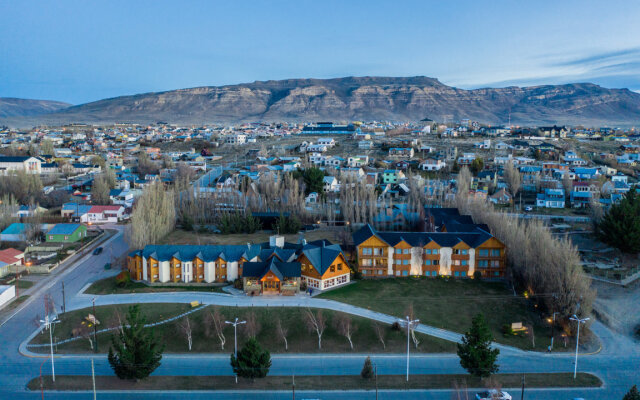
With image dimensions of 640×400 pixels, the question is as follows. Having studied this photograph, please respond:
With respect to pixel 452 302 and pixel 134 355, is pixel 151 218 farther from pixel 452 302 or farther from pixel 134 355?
pixel 452 302

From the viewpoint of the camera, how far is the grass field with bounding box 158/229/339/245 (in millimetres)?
38531

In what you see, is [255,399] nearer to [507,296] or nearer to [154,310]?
[154,310]

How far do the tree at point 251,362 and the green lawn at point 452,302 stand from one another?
8.28m

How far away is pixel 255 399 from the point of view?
17.7m

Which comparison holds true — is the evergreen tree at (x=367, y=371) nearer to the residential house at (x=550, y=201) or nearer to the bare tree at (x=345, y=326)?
the bare tree at (x=345, y=326)

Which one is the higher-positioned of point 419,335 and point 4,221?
point 4,221

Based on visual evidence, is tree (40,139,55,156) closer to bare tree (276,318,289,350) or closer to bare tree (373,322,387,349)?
bare tree (276,318,289,350)

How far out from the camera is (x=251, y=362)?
1830 cm

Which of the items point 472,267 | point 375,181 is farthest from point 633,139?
point 472,267

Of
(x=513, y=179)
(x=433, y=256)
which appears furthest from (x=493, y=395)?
(x=513, y=179)

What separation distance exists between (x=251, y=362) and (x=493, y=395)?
9372mm

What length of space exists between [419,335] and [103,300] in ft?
59.8

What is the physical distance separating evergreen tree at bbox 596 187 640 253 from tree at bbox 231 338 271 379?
27.5 m

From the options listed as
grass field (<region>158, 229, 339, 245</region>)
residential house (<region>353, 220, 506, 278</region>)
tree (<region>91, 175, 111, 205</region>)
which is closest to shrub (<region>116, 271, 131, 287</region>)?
grass field (<region>158, 229, 339, 245</region>)
